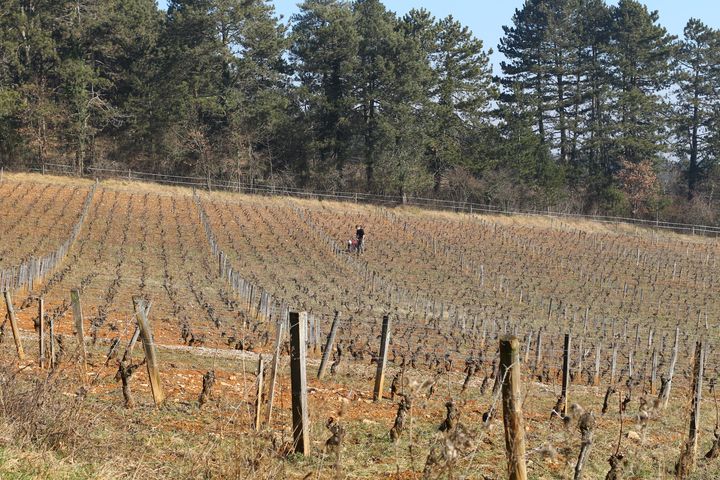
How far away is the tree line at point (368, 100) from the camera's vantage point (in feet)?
177

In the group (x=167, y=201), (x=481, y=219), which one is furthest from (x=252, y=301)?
(x=481, y=219)

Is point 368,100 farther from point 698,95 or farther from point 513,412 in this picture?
point 513,412

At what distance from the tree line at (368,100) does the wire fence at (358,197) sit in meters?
0.97

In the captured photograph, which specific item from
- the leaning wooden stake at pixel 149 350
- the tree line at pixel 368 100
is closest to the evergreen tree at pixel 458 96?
the tree line at pixel 368 100

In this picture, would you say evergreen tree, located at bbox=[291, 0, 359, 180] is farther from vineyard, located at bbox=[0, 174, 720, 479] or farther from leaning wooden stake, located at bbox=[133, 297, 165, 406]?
leaning wooden stake, located at bbox=[133, 297, 165, 406]

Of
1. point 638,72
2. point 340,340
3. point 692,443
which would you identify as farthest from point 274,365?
point 638,72

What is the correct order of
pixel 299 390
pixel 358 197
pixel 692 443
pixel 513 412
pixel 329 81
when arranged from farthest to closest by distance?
pixel 329 81, pixel 358 197, pixel 692 443, pixel 299 390, pixel 513 412

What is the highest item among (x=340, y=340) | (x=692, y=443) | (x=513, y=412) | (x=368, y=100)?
(x=368, y=100)

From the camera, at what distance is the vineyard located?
584cm

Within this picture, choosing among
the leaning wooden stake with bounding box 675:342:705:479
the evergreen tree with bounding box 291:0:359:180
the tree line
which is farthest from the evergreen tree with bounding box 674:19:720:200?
the leaning wooden stake with bounding box 675:342:705:479

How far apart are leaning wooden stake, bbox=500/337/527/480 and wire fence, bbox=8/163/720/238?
51597 mm

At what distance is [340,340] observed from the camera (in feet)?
46.2

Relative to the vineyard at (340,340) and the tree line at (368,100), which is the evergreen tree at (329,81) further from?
the vineyard at (340,340)

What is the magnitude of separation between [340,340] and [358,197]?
4448 cm
